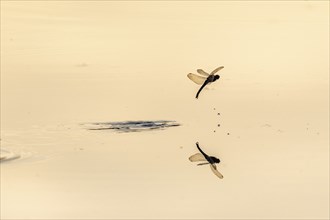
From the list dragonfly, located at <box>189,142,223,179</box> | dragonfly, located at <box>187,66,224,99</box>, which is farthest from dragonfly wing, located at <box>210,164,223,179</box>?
dragonfly, located at <box>187,66,224,99</box>

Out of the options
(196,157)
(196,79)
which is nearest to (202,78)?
(196,79)

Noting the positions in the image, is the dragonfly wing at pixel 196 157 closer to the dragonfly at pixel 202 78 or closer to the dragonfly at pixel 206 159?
the dragonfly at pixel 206 159

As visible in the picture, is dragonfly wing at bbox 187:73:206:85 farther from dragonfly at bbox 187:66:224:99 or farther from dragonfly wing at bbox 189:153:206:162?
dragonfly wing at bbox 189:153:206:162

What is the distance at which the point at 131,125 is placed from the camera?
2.43 ft

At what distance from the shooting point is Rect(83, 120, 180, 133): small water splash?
0.74 metres

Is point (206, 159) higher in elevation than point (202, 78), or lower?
lower

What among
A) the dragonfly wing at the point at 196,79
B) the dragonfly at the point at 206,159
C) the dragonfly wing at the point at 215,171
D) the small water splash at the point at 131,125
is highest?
the dragonfly wing at the point at 196,79

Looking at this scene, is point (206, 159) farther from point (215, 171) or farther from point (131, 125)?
point (131, 125)

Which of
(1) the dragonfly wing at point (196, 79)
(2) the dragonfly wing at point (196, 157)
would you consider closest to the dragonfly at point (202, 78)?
(1) the dragonfly wing at point (196, 79)

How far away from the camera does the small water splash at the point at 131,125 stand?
2.42 feet

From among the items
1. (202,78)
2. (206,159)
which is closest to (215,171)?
(206,159)

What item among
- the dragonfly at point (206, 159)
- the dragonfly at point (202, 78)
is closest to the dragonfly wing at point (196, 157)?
the dragonfly at point (206, 159)

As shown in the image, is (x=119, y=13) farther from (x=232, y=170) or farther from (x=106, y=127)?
(x=232, y=170)

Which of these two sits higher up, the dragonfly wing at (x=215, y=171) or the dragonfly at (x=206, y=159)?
the dragonfly at (x=206, y=159)
